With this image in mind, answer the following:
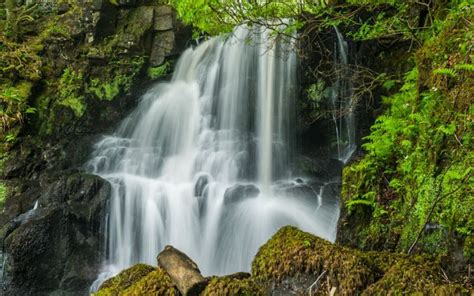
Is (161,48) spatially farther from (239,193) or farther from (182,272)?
(182,272)

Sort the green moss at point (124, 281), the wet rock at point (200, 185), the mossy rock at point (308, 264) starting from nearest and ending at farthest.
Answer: the mossy rock at point (308, 264) < the green moss at point (124, 281) < the wet rock at point (200, 185)

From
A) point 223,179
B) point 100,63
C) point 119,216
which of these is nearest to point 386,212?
point 223,179

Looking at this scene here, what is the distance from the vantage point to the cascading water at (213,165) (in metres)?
7.51

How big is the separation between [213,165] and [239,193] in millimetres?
1303

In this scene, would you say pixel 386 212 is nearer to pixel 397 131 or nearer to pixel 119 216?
pixel 397 131

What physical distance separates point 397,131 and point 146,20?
901 centimetres

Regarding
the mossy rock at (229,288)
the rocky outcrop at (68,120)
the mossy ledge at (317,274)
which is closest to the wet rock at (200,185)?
the rocky outcrop at (68,120)

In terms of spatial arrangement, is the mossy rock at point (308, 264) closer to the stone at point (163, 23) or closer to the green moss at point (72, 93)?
the green moss at point (72, 93)

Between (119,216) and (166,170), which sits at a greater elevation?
(166,170)

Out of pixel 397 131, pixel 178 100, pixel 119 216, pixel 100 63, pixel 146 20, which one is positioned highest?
pixel 146 20

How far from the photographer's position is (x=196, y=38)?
38.7 feet

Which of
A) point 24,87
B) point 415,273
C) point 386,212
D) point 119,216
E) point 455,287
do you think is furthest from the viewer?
point 24,87

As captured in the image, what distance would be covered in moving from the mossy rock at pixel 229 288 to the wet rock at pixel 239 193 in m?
4.60

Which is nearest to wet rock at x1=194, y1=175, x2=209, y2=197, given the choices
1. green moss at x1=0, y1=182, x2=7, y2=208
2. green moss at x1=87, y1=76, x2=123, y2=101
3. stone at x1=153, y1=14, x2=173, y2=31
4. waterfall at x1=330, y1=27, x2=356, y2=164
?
waterfall at x1=330, y1=27, x2=356, y2=164
